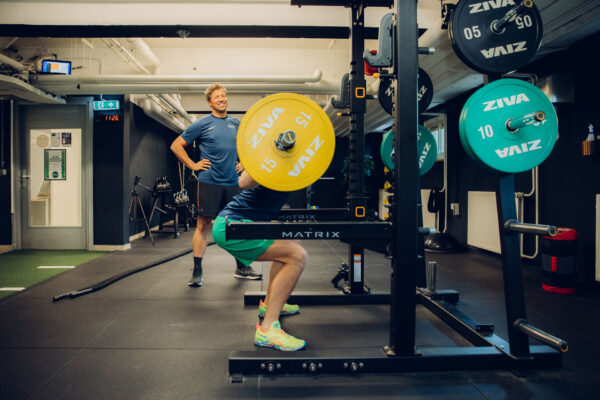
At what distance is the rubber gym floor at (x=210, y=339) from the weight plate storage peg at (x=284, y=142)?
820 millimetres

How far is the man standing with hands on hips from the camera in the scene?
2.97m

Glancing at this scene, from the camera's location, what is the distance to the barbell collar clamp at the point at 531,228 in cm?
138

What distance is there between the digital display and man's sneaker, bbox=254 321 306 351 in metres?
3.83

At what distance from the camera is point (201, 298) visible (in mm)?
2752

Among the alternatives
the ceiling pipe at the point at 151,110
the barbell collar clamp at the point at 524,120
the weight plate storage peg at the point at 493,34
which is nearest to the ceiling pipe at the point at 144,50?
the ceiling pipe at the point at 151,110

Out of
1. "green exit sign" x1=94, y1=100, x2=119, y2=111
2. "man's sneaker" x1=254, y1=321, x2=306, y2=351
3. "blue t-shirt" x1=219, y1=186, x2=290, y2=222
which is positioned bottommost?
"man's sneaker" x1=254, y1=321, x2=306, y2=351

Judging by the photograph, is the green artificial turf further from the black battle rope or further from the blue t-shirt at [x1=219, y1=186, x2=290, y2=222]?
the blue t-shirt at [x1=219, y1=186, x2=290, y2=222]

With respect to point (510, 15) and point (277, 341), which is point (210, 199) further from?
point (510, 15)

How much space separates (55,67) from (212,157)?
239 centimetres

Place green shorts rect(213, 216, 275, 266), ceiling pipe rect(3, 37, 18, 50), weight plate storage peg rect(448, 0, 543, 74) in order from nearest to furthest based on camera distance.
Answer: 1. weight plate storage peg rect(448, 0, 543, 74)
2. green shorts rect(213, 216, 275, 266)
3. ceiling pipe rect(3, 37, 18, 50)

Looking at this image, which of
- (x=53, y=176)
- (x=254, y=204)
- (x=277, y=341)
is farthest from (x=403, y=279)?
(x=53, y=176)

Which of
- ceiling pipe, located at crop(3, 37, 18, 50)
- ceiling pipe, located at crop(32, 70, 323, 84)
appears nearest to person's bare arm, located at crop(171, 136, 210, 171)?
ceiling pipe, located at crop(32, 70, 323, 84)

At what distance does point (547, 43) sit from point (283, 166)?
2.99 meters

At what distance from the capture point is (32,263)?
3963mm
